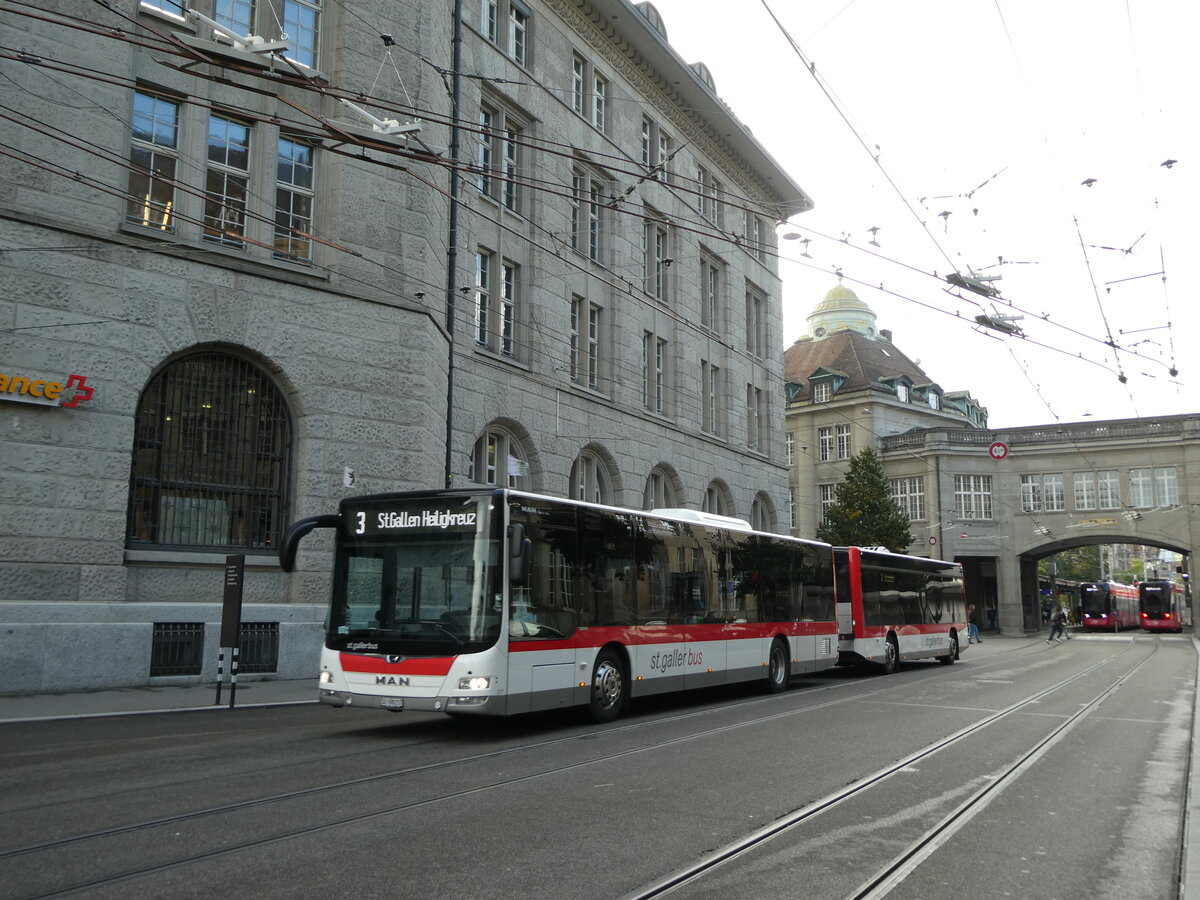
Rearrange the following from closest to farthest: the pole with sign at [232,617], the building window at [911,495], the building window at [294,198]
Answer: the pole with sign at [232,617] < the building window at [294,198] < the building window at [911,495]

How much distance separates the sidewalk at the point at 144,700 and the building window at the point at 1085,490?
170 feet

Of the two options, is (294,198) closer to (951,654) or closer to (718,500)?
(951,654)

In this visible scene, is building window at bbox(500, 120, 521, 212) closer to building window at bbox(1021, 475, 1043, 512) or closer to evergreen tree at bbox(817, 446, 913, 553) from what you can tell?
evergreen tree at bbox(817, 446, 913, 553)

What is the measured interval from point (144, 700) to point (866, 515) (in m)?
40.3

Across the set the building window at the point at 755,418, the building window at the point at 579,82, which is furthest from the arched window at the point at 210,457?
the building window at the point at 755,418

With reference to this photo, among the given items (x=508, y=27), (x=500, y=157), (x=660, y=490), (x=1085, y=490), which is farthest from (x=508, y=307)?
(x=1085, y=490)

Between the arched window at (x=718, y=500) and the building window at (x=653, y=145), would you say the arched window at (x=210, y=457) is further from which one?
the arched window at (x=718, y=500)

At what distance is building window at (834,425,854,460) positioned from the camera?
6544 cm

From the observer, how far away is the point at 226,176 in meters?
18.8

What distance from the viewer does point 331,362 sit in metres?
19.4

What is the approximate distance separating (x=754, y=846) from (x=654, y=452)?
25.2 m

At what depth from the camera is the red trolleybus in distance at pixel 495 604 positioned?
10977 millimetres

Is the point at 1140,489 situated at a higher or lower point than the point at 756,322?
lower

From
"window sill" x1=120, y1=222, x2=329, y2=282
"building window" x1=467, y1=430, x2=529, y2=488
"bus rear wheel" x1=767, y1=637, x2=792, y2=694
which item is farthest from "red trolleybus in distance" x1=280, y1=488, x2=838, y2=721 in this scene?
"building window" x1=467, y1=430, x2=529, y2=488
